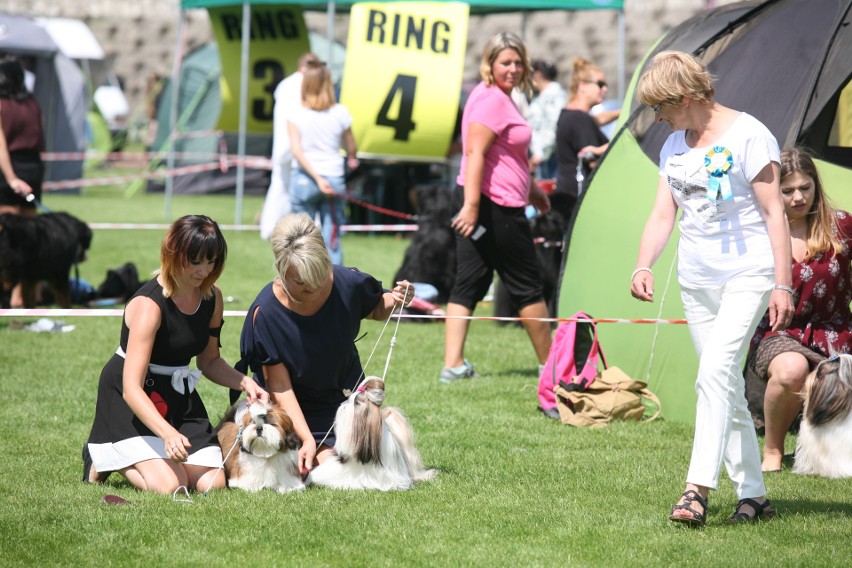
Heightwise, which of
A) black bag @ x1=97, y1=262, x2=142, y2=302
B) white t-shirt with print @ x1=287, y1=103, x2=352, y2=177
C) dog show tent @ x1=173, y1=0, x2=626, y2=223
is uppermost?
dog show tent @ x1=173, y1=0, x2=626, y2=223

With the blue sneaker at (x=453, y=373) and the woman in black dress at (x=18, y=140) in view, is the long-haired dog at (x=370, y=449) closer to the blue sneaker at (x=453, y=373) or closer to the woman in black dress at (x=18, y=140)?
the blue sneaker at (x=453, y=373)

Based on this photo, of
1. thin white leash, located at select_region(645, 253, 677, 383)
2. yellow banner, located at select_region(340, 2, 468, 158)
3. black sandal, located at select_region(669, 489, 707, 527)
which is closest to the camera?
black sandal, located at select_region(669, 489, 707, 527)

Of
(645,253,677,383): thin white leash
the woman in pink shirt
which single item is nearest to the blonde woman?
the woman in pink shirt

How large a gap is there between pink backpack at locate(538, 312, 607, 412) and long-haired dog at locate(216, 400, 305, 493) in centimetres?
199

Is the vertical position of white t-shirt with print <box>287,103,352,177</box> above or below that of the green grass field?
above

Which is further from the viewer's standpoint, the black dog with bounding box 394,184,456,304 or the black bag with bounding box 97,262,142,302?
the black bag with bounding box 97,262,142,302

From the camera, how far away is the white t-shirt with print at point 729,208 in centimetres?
396

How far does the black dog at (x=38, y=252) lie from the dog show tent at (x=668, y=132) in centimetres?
481

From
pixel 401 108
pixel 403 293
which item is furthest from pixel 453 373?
pixel 401 108

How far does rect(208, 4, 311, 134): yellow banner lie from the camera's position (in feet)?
47.5

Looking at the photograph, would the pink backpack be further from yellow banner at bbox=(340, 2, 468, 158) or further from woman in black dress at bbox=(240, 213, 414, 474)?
yellow banner at bbox=(340, 2, 468, 158)

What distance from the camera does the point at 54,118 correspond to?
20.0 metres

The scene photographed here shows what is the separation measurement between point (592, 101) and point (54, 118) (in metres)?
13.3

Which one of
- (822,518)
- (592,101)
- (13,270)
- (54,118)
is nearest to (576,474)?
(822,518)
